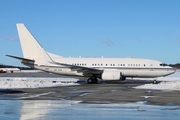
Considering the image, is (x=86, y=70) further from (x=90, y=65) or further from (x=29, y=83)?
(x=29, y=83)

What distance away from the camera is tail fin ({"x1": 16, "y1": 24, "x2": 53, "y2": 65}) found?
38.6m

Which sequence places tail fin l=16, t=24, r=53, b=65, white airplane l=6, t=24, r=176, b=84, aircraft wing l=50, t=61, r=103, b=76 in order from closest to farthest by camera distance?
aircraft wing l=50, t=61, r=103, b=76, white airplane l=6, t=24, r=176, b=84, tail fin l=16, t=24, r=53, b=65

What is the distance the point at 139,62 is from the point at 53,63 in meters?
9.43

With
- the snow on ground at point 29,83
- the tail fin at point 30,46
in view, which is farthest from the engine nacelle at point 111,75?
the tail fin at point 30,46

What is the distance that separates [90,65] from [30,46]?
7271 mm

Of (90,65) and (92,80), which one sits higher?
(90,65)

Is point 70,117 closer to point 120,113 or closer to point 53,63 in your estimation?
point 120,113

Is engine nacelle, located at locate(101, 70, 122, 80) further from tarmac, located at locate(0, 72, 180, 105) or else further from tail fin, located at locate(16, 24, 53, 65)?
tarmac, located at locate(0, 72, 180, 105)

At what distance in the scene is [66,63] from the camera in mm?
38031

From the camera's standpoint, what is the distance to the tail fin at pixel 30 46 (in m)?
38.6

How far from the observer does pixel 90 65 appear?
37438 mm

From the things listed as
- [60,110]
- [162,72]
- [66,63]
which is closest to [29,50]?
[66,63]

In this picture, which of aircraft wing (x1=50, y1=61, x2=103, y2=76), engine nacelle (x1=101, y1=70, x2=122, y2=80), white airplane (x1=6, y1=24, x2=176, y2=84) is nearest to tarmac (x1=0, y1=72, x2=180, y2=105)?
engine nacelle (x1=101, y1=70, x2=122, y2=80)

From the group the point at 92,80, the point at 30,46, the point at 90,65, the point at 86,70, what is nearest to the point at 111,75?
the point at 92,80
